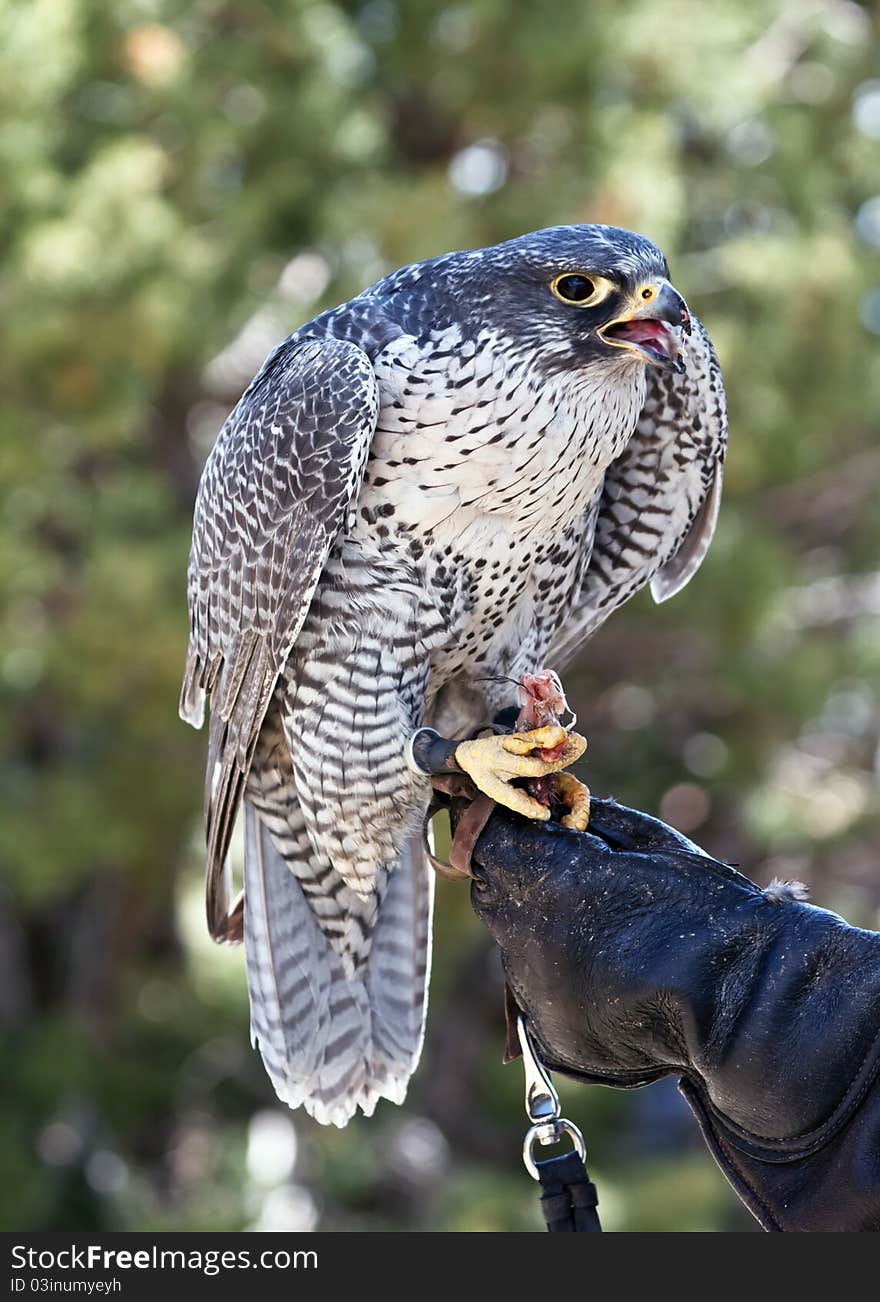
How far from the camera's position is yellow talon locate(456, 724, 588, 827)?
2412 mm

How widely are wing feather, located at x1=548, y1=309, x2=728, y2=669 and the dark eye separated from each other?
0.25 meters

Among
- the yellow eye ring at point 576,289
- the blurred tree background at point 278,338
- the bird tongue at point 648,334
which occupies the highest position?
the yellow eye ring at point 576,289

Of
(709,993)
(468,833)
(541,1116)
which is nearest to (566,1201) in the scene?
(541,1116)

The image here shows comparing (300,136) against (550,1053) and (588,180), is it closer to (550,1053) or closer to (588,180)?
(588,180)

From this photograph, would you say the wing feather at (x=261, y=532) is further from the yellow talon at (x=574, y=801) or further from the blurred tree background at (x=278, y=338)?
the blurred tree background at (x=278, y=338)

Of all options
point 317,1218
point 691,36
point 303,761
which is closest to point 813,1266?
point 303,761

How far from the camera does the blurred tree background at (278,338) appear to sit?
5188 millimetres

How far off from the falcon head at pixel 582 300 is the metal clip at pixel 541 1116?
1107mm

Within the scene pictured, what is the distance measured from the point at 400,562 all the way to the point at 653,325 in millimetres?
573

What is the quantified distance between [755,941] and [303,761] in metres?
0.98

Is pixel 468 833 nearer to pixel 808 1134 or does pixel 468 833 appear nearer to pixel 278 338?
pixel 808 1134

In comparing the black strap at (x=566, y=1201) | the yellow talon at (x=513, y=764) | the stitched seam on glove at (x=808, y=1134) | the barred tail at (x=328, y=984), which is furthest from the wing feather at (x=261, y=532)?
the stitched seam on glove at (x=808, y=1134)

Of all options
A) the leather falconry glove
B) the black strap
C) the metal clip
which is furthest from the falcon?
the black strap

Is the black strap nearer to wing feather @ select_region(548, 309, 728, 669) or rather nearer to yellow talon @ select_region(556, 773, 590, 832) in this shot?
yellow talon @ select_region(556, 773, 590, 832)
